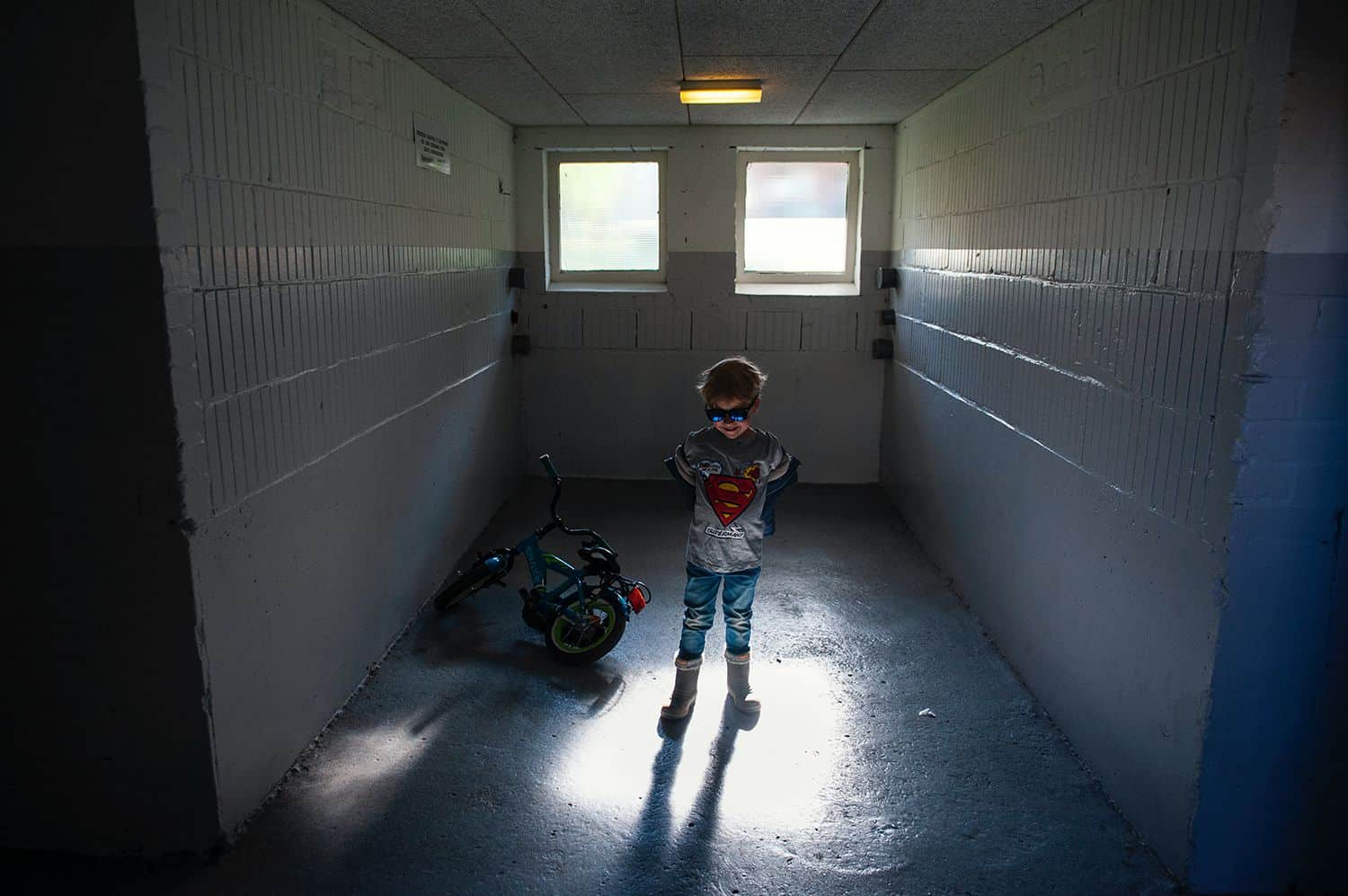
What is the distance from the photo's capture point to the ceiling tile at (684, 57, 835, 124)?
3930mm

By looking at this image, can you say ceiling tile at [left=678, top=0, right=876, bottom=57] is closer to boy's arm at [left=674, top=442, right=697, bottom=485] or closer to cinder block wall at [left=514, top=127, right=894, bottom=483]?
boy's arm at [left=674, top=442, right=697, bottom=485]

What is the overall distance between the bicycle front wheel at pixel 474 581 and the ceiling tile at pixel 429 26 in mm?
2082

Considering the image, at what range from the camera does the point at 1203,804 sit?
2.23 metres

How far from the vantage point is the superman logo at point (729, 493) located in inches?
118

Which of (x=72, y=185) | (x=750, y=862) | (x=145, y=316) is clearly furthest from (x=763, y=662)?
(x=72, y=185)

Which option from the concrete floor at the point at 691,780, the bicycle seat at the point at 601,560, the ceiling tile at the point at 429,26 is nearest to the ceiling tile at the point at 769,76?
the ceiling tile at the point at 429,26

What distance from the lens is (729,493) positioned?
3.01m

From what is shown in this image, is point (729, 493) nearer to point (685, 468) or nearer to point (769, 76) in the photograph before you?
point (685, 468)

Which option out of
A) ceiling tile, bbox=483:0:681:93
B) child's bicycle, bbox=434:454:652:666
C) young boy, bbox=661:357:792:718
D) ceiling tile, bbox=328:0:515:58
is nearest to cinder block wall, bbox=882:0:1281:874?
young boy, bbox=661:357:792:718

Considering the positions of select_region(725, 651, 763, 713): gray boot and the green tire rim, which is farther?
the green tire rim

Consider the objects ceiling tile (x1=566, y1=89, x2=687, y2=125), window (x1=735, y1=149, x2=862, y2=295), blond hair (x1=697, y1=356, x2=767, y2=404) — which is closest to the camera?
blond hair (x1=697, y1=356, x2=767, y2=404)

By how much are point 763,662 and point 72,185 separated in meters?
2.77

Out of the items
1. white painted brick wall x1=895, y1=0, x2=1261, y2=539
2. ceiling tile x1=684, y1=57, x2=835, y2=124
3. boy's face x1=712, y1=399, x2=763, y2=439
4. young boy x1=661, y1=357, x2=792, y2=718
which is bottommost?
young boy x1=661, y1=357, x2=792, y2=718

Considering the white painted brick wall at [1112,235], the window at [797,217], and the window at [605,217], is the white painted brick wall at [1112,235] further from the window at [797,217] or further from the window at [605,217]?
the window at [605,217]
